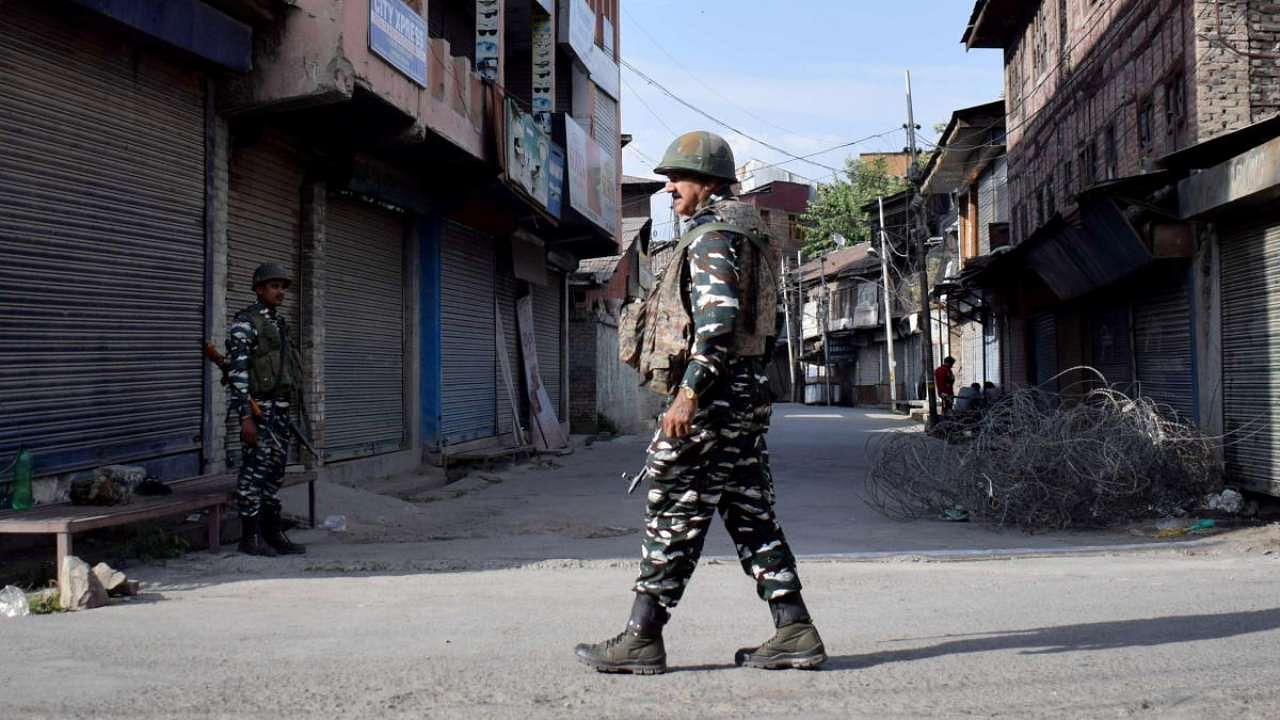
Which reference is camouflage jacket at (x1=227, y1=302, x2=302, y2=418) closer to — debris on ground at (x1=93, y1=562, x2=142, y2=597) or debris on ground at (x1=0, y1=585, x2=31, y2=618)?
debris on ground at (x1=93, y1=562, x2=142, y2=597)

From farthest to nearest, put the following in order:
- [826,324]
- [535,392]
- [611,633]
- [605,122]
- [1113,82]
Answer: [826,324], [605,122], [535,392], [1113,82], [611,633]

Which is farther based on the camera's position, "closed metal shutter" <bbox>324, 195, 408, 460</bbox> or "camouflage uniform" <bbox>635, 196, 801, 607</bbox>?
"closed metal shutter" <bbox>324, 195, 408, 460</bbox>

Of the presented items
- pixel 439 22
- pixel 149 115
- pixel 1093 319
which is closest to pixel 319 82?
pixel 149 115

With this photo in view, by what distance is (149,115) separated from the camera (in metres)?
8.09

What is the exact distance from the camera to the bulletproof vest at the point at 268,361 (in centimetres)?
711

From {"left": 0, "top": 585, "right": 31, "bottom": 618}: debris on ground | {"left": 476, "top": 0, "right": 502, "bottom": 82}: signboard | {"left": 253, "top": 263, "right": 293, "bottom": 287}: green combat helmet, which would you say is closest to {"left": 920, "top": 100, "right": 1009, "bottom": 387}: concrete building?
{"left": 476, "top": 0, "right": 502, "bottom": 82}: signboard

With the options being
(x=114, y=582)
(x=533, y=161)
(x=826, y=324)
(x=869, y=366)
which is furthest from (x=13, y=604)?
(x=869, y=366)

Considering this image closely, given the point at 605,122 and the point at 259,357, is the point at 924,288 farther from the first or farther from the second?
the point at 259,357

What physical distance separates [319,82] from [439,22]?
19.7 ft

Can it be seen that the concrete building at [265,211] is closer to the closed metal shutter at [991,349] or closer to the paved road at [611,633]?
the paved road at [611,633]

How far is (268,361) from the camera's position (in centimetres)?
714

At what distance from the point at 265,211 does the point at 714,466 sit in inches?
292

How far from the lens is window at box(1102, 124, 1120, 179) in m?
15.7

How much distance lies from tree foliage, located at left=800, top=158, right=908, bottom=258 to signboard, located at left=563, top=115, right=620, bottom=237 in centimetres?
3795
